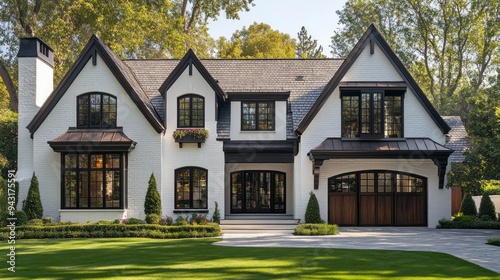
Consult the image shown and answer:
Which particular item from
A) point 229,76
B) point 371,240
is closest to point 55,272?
point 371,240

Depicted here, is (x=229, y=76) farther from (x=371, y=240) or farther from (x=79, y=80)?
(x=371, y=240)

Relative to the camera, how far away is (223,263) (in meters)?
14.7

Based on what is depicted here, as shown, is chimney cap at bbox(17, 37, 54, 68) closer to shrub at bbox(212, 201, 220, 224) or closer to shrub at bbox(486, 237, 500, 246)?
shrub at bbox(212, 201, 220, 224)

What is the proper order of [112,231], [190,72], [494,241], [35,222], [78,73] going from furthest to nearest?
[190,72]
[78,73]
[35,222]
[112,231]
[494,241]

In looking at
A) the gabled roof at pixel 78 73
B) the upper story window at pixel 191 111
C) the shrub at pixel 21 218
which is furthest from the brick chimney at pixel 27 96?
the upper story window at pixel 191 111

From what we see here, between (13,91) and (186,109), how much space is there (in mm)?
15590

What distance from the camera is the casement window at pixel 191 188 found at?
26.9 m

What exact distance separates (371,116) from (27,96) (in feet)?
50.2

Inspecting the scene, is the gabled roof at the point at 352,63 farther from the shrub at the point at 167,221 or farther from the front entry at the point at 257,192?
the shrub at the point at 167,221

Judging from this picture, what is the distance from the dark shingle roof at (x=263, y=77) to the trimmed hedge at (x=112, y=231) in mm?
5781

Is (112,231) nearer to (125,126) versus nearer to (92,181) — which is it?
(92,181)

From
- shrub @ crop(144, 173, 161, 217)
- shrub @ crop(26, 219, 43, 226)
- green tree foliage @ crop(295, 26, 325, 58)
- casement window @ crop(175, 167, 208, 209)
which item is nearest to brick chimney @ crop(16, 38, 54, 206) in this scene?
shrub @ crop(26, 219, 43, 226)

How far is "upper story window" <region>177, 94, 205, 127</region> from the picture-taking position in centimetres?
2709

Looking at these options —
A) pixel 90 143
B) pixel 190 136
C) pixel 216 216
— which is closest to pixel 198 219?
pixel 216 216
